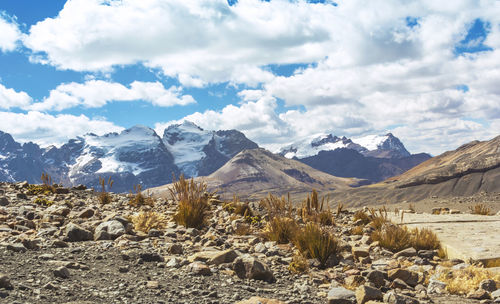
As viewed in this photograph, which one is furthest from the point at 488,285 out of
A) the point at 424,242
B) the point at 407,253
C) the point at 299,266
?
the point at 424,242

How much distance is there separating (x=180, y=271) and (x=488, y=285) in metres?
5.13

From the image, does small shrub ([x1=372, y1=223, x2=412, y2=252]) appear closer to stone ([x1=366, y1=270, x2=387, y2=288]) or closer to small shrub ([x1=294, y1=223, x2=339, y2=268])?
small shrub ([x1=294, y1=223, x2=339, y2=268])

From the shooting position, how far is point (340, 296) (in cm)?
562

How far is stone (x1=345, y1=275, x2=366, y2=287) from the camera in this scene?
21.1 ft

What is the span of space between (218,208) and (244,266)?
28.6 feet

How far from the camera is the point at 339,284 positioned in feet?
21.3

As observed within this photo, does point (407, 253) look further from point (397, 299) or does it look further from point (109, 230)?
point (109, 230)

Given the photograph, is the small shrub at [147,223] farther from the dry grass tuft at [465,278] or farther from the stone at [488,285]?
the stone at [488,285]

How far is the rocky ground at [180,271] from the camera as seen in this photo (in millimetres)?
5156

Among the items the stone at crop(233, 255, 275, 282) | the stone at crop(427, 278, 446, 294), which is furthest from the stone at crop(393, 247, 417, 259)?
the stone at crop(233, 255, 275, 282)

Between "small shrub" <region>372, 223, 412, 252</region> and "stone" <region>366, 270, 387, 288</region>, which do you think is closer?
"stone" <region>366, 270, 387, 288</region>

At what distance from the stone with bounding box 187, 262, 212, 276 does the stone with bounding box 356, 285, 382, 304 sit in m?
2.30

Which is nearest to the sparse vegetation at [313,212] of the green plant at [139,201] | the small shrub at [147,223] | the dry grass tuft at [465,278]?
the dry grass tuft at [465,278]

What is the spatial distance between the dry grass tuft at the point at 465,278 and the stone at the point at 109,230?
21.0 ft
